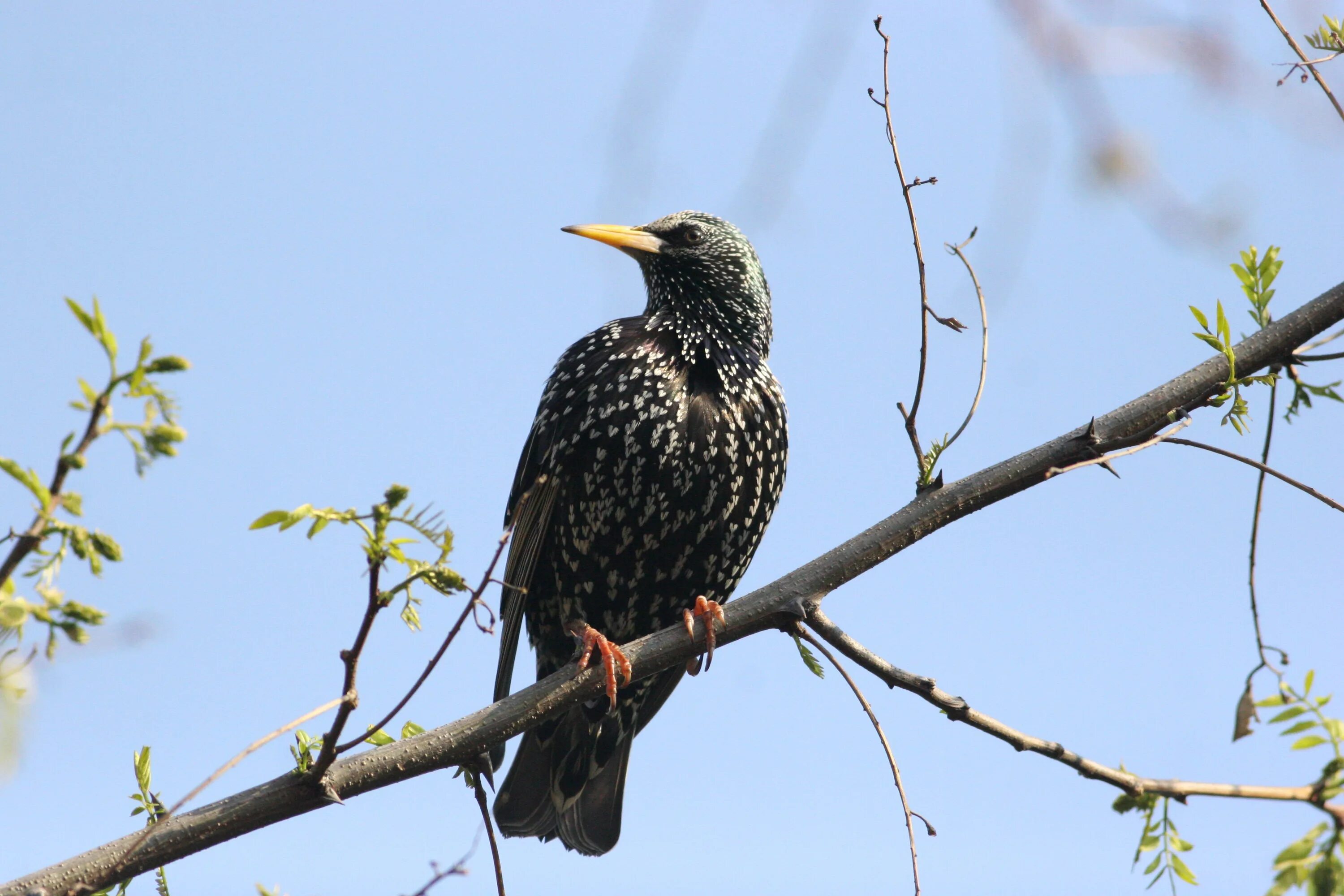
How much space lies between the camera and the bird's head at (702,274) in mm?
4391

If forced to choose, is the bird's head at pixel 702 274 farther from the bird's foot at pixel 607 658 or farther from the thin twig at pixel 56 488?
the thin twig at pixel 56 488

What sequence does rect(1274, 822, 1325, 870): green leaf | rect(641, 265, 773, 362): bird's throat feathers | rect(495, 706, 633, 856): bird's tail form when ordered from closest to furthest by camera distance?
rect(1274, 822, 1325, 870): green leaf < rect(495, 706, 633, 856): bird's tail < rect(641, 265, 773, 362): bird's throat feathers

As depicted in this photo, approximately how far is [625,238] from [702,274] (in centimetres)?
33

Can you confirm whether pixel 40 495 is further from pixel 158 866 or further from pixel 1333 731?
pixel 1333 731

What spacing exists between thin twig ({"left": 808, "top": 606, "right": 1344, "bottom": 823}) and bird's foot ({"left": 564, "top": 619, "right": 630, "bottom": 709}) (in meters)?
0.53

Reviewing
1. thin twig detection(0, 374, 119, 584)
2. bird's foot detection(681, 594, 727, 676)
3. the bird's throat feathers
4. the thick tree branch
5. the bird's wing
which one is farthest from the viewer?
the bird's throat feathers

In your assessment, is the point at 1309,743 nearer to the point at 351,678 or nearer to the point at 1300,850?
the point at 1300,850

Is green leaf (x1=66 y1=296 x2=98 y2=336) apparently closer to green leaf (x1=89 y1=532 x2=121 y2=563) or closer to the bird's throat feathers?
green leaf (x1=89 y1=532 x2=121 y2=563)

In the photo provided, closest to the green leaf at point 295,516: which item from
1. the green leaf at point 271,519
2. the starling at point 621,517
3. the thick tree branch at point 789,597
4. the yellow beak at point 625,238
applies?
the green leaf at point 271,519

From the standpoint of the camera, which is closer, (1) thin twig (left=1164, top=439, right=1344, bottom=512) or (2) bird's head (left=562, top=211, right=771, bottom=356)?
(1) thin twig (left=1164, top=439, right=1344, bottom=512)

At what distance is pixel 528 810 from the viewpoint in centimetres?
404

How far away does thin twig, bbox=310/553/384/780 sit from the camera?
6.10ft

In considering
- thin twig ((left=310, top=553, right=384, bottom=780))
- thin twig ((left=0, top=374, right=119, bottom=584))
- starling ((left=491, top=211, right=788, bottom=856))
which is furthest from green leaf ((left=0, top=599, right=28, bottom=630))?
starling ((left=491, top=211, right=788, bottom=856))

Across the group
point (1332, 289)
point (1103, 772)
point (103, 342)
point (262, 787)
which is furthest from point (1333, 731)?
point (262, 787)
